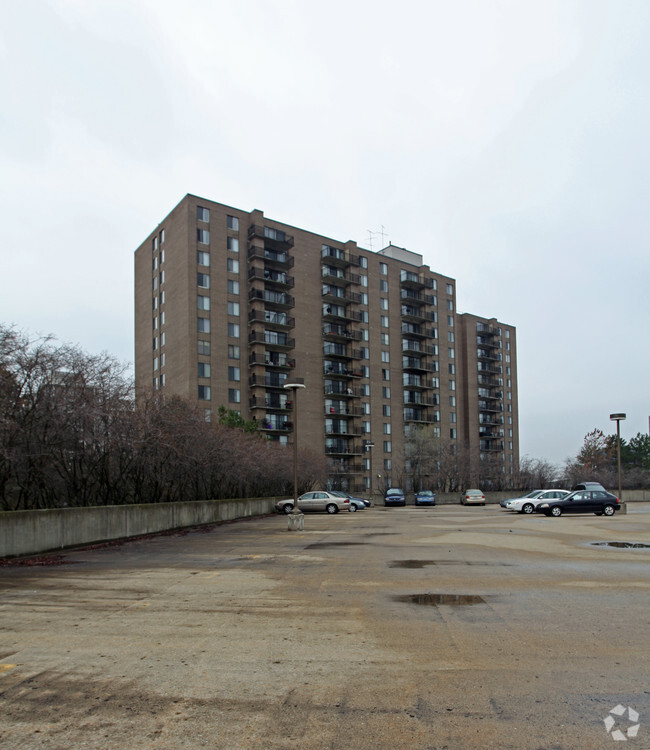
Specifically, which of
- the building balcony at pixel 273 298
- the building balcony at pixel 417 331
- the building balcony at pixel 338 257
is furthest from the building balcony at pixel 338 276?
the building balcony at pixel 417 331

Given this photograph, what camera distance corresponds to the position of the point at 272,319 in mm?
74625

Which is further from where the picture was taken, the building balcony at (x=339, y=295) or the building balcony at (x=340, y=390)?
the building balcony at (x=339, y=295)

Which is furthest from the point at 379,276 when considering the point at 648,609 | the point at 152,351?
the point at 648,609

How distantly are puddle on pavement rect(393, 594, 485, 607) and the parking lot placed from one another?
8cm

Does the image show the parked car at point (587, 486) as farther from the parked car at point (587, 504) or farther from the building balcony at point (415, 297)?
the building balcony at point (415, 297)

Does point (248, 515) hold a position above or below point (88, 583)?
below

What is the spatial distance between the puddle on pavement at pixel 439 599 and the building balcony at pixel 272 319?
6286cm

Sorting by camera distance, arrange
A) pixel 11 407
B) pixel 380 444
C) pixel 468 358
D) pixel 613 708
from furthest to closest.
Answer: pixel 468 358 < pixel 380 444 < pixel 11 407 < pixel 613 708

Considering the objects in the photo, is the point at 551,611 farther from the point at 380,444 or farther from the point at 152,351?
the point at 380,444

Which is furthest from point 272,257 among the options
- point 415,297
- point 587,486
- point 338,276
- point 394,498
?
point 587,486

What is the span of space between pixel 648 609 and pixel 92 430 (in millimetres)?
14929

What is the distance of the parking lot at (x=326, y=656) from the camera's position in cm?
453

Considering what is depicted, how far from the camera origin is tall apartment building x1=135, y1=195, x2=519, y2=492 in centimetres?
6869

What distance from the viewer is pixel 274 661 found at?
6.20 m
